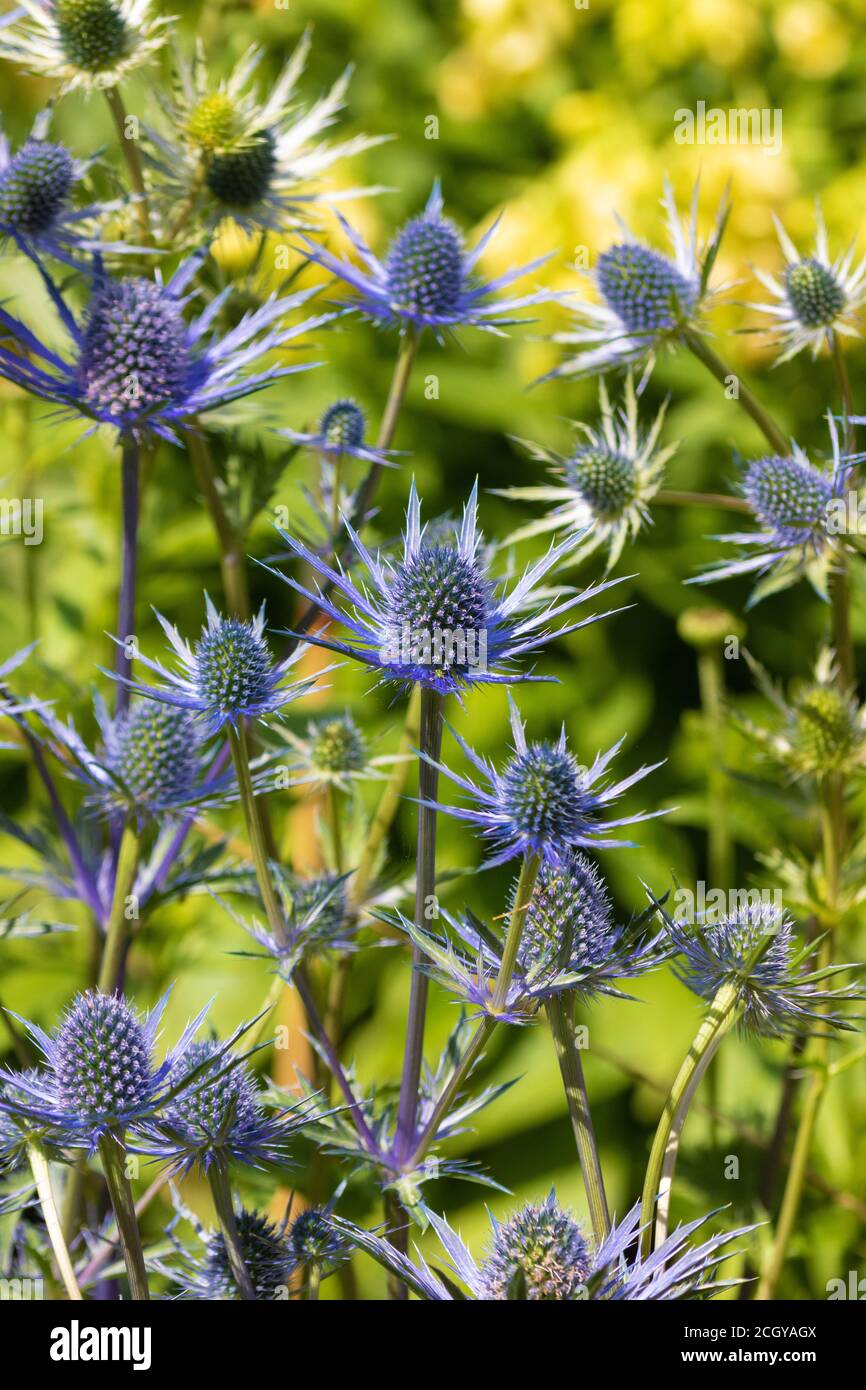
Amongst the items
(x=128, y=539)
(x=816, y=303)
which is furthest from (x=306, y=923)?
(x=816, y=303)

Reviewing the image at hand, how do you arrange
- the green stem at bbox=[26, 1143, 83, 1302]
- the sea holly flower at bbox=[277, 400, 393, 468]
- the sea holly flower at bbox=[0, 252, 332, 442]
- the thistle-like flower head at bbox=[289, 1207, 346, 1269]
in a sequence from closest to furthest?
1. the green stem at bbox=[26, 1143, 83, 1302]
2. the thistle-like flower head at bbox=[289, 1207, 346, 1269]
3. the sea holly flower at bbox=[0, 252, 332, 442]
4. the sea holly flower at bbox=[277, 400, 393, 468]

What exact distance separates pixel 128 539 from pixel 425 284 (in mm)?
383

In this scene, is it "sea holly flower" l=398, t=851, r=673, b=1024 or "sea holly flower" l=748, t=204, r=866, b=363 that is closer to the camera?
"sea holly flower" l=398, t=851, r=673, b=1024

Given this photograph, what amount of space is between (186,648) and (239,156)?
1.90 ft

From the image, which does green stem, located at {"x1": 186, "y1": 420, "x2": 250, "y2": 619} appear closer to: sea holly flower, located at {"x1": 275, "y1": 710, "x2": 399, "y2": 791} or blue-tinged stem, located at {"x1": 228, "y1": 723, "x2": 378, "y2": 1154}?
sea holly flower, located at {"x1": 275, "y1": 710, "x2": 399, "y2": 791}

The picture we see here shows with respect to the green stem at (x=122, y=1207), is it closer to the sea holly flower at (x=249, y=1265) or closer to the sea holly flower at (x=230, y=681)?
the sea holly flower at (x=249, y=1265)

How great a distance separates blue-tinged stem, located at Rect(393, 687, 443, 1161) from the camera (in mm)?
853

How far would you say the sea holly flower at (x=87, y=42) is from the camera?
116cm

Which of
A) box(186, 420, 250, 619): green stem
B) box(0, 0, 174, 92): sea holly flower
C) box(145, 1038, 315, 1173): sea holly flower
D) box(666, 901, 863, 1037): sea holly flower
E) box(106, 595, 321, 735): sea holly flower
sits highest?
box(0, 0, 174, 92): sea holly flower

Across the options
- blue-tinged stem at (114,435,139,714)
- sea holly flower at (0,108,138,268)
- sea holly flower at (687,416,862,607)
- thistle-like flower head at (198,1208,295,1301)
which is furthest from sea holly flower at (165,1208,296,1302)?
sea holly flower at (0,108,138,268)

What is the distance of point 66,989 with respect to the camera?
1.94 meters

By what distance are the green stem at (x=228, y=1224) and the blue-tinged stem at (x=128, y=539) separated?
1.42ft

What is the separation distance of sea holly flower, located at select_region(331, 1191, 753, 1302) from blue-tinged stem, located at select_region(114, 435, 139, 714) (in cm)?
52

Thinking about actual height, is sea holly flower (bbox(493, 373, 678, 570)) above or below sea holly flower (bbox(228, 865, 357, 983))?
above
